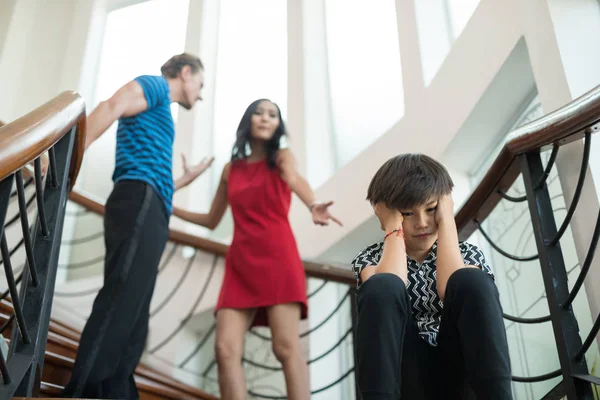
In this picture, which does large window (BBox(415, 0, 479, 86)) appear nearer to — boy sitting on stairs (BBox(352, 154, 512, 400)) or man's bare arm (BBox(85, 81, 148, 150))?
man's bare arm (BBox(85, 81, 148, 150))

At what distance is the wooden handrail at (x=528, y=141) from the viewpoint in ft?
3.85

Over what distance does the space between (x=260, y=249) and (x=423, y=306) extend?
2.88 ft

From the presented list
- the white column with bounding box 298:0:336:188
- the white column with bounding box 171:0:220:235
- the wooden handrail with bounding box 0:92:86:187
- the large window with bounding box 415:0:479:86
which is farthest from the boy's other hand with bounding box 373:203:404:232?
the white column with bounding box 171:0:220:235

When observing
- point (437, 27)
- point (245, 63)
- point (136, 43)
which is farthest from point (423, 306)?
point (136, 43)

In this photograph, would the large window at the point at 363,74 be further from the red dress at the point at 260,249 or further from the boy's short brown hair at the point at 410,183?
the boy's short brown hair at the point at 410,183

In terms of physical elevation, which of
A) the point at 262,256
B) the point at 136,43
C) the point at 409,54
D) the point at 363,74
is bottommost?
the point at 262,256

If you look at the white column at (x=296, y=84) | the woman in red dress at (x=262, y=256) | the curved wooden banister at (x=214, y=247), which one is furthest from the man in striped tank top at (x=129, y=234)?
the white column at (x=296, y=84)

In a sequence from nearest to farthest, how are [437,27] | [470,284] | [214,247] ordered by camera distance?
[470,284]
[214,247]
[437,27]

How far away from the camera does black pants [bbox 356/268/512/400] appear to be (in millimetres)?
933

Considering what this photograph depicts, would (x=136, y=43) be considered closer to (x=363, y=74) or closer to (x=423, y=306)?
(x=363, y=74)

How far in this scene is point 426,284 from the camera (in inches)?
50.6

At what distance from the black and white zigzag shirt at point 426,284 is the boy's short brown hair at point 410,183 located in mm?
153

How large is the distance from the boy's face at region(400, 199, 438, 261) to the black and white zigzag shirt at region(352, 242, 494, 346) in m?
0.03

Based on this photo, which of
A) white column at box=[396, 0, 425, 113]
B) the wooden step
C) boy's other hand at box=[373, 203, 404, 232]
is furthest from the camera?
white column at box=[396, 0, 425, 113]
